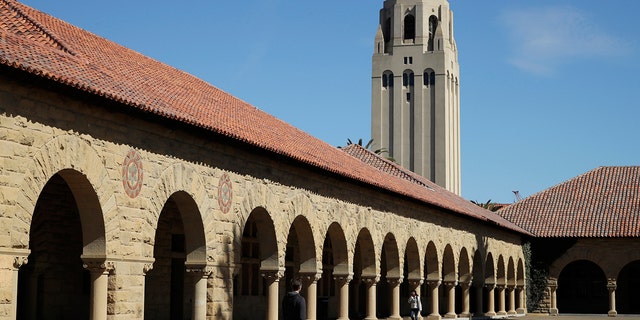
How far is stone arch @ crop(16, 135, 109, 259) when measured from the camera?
510 inches

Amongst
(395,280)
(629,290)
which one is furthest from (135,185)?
(629,290)

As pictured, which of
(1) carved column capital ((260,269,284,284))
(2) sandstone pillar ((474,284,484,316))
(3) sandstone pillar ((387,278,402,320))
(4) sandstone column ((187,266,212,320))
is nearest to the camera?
(4) sandstone column ((187,266,212,320))

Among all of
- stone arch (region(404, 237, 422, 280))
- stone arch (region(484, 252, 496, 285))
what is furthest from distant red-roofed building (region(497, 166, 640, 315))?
stone arch (region(404, 237, 422, 280))

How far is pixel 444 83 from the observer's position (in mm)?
99688

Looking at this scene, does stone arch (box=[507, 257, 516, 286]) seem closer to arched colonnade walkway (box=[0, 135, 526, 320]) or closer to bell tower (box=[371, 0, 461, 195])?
arched colonnade walkway (box=[0, 135, 526, 320])

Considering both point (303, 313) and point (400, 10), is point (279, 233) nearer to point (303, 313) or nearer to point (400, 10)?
point (303, 313)

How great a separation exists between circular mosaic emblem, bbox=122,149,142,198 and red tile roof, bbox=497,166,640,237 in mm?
30370

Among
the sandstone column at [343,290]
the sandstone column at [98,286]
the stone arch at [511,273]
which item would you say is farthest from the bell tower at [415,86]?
the sandstone column at [98,286]

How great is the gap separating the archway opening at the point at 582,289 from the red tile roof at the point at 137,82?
2075 centimetres

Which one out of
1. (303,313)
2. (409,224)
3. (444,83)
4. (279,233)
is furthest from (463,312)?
(444,83)

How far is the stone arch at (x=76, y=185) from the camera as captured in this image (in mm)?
12945

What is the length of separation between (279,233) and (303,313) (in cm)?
701

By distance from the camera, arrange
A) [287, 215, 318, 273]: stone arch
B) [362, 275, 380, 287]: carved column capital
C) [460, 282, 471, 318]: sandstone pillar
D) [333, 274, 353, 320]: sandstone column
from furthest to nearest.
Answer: [460, 282, 471, 318]: sandstone pillar < [362, 275, 380, 287]: carved column capital < [333, 274, 353, 320]: sandstone column < [287, 215, 318, 273]: stone arch

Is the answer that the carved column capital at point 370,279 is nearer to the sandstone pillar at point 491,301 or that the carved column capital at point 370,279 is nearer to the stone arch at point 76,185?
the stone arch at point 76,185
